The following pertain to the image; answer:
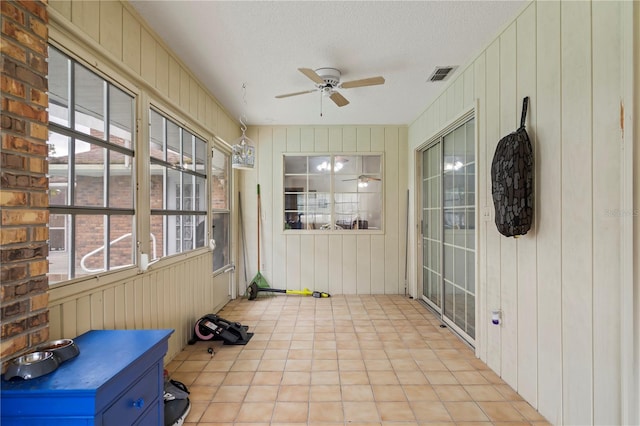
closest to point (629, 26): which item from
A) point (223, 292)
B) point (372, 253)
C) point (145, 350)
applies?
point (145, 350)

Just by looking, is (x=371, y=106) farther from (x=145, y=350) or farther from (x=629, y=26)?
(x=145, y=350)

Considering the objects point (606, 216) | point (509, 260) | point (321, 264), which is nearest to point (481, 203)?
point (509, 260)

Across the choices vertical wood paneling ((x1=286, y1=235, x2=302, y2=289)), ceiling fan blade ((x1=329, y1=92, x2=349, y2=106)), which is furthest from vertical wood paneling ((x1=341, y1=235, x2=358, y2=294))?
ceiling fan blade ((x1=329, y1=92, x2=349, y2=106))

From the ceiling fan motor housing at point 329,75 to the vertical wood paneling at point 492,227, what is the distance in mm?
1286

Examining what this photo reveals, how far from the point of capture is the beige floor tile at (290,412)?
6.04 ft

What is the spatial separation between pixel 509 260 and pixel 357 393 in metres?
1.47

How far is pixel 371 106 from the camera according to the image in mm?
3834

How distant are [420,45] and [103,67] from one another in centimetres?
231

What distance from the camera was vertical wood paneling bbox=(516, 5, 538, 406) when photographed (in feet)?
6.22

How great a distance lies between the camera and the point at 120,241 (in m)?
1.99

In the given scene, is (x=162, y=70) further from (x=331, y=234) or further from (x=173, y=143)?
(x=331, y=234)

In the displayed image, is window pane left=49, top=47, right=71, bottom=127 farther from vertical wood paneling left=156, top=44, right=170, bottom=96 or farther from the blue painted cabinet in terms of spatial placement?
the blue painted cabinet

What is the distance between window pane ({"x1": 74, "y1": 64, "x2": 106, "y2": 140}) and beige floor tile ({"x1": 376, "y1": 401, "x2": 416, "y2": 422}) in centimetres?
248

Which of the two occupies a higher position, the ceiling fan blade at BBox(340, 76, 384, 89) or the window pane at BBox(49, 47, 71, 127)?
the ceiling fan blade at BBox(340, 76, 384, 89)
